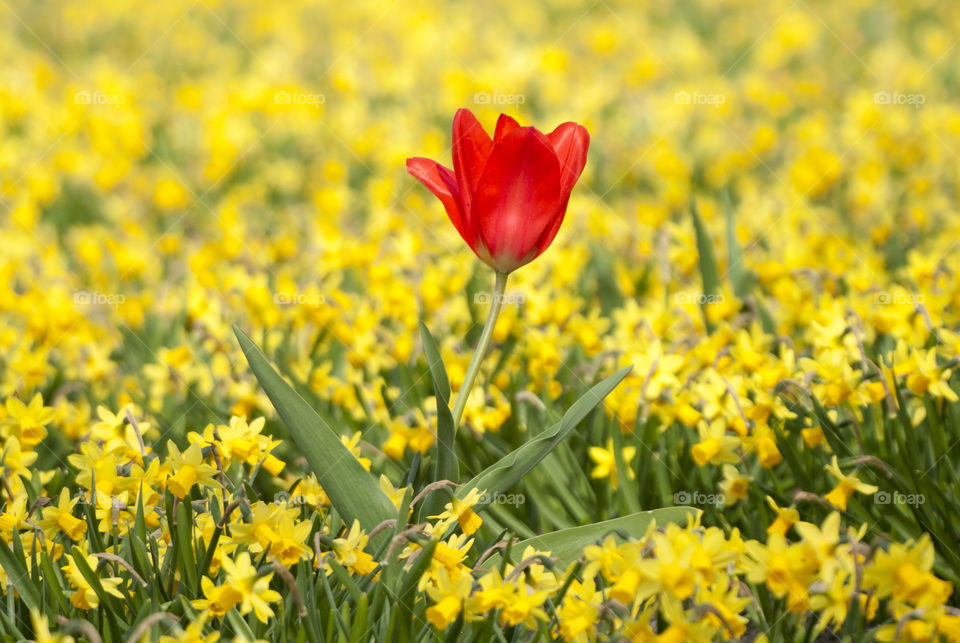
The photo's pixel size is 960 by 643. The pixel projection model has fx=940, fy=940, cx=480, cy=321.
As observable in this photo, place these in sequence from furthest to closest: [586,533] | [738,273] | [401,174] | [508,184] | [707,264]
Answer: [401,174] < [738,273] < [707,264] < [586,533] < [508,184]

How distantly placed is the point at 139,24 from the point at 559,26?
3.72m

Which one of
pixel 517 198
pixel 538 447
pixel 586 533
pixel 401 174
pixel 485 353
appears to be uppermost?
pixel 401 174

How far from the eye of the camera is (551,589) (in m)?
1.44

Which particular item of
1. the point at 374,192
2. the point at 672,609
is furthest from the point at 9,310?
the point at 672,609

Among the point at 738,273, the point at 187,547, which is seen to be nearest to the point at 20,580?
the point at 187,547

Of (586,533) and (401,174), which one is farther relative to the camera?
(401,174)

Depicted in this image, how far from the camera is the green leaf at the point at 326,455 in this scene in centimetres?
158

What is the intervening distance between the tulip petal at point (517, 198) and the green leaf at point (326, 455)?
0.41 meters

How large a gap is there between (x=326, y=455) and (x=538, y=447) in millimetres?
362

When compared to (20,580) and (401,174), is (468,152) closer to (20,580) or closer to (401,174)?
(20,580)

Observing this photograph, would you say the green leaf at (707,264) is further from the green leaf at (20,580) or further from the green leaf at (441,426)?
the green leaf at (20,580)

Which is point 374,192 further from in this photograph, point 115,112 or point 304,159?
point 115,112

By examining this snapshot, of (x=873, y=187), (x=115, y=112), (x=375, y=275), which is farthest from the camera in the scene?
(x=115, y=112)

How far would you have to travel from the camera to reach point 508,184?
5.01 ft
